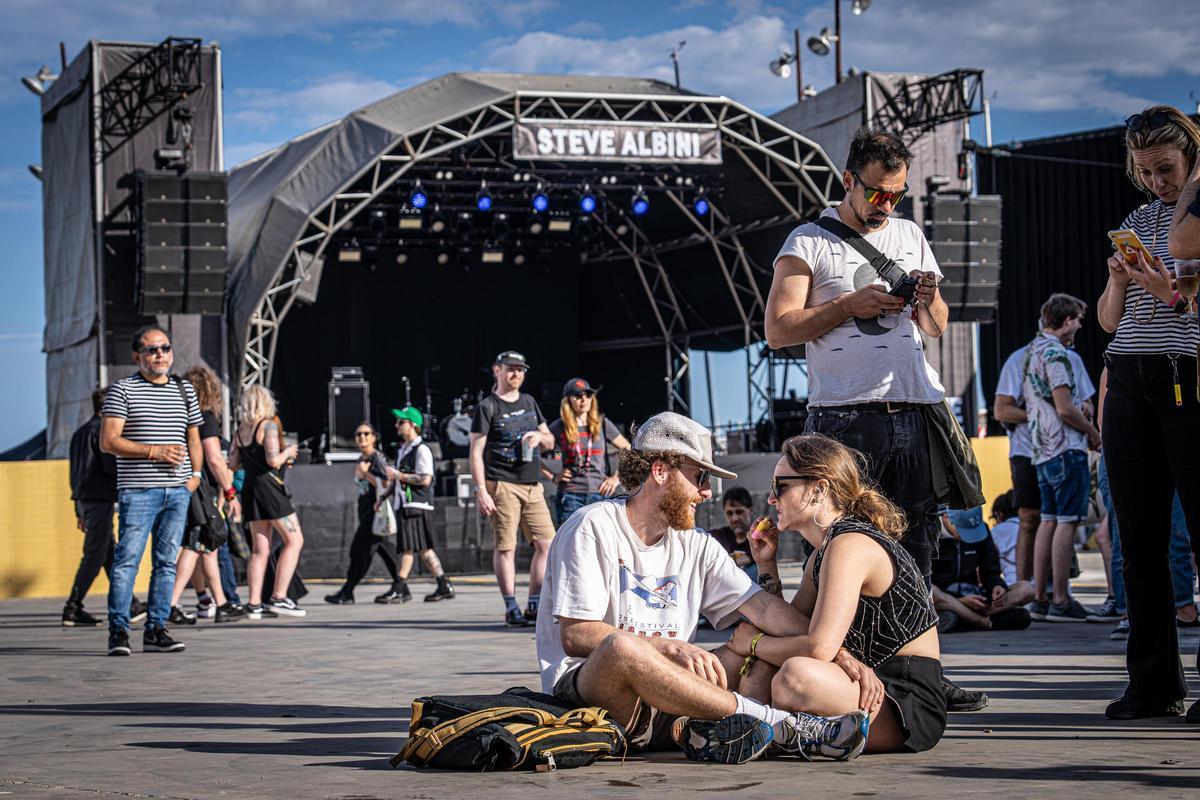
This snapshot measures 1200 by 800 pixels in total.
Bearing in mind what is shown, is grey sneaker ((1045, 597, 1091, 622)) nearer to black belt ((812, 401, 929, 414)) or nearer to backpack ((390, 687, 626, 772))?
black belt ((812, 401, 929, 414))

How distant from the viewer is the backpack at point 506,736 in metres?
3.94

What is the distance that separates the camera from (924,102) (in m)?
21.5

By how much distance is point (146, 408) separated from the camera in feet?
26.2

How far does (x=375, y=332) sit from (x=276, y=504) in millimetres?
18720

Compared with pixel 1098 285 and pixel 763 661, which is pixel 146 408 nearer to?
pixel 763 661

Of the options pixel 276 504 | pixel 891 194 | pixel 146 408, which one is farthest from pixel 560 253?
pixel 891 194

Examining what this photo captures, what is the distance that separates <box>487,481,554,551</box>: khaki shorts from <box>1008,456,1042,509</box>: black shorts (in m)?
2.93

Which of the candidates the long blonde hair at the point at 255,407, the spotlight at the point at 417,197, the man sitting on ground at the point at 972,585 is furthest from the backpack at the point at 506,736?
the spotlight at the point at 417,197

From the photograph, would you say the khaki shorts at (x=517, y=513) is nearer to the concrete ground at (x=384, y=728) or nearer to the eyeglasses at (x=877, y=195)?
the concrete ground at (x=384, y=728)

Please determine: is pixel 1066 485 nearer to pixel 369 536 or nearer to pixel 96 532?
pixel 369 536

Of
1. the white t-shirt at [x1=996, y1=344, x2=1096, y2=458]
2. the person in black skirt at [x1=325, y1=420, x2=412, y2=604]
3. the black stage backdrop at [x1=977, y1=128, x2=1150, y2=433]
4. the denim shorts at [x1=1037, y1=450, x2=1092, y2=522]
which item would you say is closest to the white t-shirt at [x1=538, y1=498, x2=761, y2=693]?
the denim shorts at [x1=1037, y1=450, x2=1092, y2=522]

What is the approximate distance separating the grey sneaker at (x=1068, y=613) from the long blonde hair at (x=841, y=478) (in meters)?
4.76

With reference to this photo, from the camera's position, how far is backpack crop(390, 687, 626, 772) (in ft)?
12.9

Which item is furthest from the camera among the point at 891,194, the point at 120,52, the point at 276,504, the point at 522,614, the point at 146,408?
the point at 120,52
